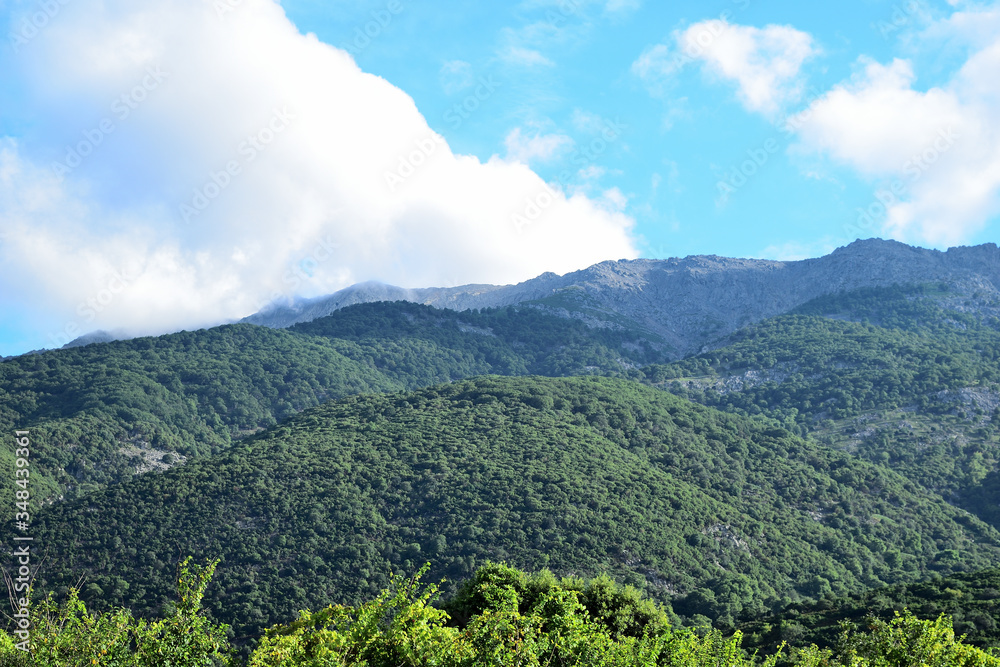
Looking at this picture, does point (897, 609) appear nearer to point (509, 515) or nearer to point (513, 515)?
point (513, 515)

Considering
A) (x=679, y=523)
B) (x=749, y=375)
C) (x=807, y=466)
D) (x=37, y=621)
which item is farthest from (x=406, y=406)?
(x=37, y=621)

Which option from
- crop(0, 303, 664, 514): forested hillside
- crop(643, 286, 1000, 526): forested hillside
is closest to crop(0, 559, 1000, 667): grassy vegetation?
crop(0, 303, 664, 514): forested hillside

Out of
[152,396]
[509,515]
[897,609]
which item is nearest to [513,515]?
[509,515]

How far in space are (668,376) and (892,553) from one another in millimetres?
99276

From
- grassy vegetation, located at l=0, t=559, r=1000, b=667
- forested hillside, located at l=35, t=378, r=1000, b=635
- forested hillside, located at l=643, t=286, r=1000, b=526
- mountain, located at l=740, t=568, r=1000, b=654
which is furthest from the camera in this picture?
forested hillside, located at l=643, t=286, r=1000, b=526

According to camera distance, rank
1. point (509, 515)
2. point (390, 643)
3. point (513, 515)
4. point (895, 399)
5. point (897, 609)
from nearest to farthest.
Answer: point (390, 643) → point (897, 609) → point (513, 515) → point (509, 515) → point (895, 399)

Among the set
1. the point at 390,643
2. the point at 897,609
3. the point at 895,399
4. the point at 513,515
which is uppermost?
the point at 895,399

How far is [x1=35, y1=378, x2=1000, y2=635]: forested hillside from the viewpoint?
82.2m

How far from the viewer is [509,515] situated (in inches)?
3723

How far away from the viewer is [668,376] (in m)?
199

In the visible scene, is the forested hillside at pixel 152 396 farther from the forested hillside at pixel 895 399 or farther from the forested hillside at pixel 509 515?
the forested hillside at pixel 895 399

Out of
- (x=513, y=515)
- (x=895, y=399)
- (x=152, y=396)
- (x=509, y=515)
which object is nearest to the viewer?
(x=513, y=515)

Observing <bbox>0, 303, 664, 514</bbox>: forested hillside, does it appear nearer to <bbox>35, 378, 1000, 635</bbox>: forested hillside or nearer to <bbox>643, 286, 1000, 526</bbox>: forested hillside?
<bbox>35, 378, 1000, 635</bbox>: forested hillside

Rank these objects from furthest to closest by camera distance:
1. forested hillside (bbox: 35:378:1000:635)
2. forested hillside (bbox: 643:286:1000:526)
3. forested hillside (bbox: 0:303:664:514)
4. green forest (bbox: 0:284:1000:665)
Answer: forested hillside (bbox: 643:286:1000:526), forested hillside (bbox: 0:303:664:514), forested hillside (bbox: 35:378:1000:635), green forest (bbox: 0:284:1000:665)
